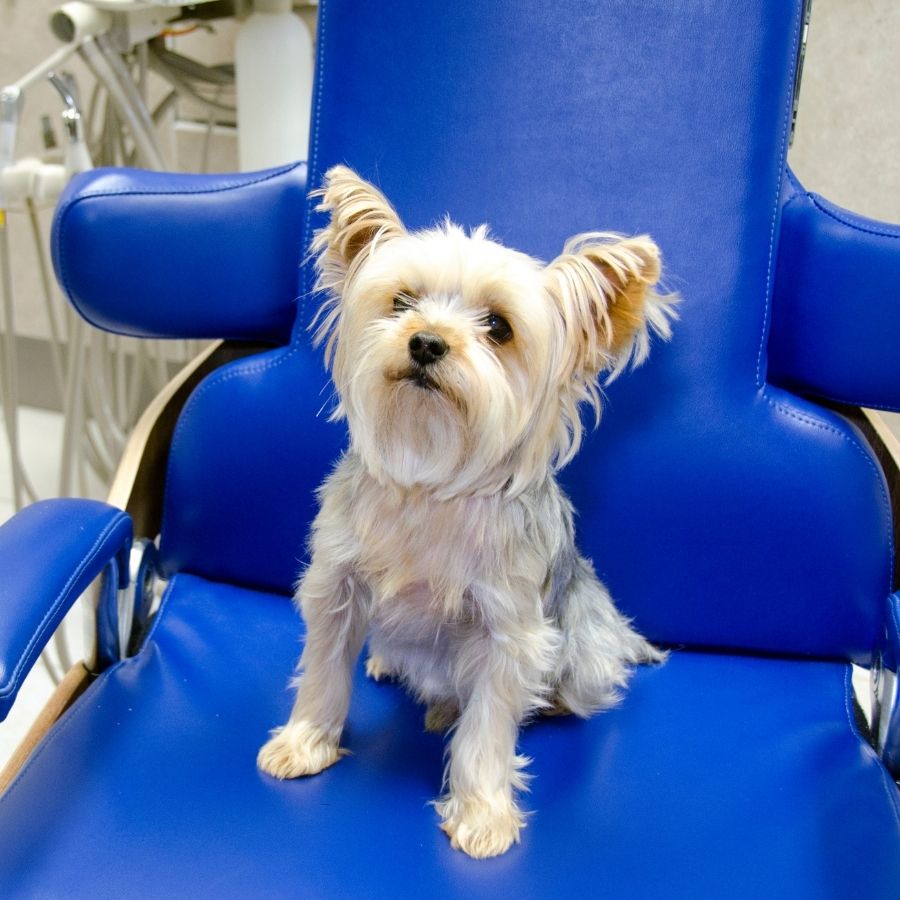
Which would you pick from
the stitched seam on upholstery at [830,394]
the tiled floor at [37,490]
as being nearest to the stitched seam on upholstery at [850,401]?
the stitched seam on upholstery at [830,394]

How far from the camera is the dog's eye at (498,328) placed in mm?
941

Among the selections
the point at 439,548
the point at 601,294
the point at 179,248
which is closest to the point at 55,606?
the point at 439,548

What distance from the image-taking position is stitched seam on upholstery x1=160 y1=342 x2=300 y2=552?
123cm

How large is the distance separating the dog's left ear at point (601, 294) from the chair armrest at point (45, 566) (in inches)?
19.3

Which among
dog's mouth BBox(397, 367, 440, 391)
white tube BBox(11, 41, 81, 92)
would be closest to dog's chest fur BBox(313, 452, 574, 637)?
dog's mouth BBox(397, 367, 440, 391)

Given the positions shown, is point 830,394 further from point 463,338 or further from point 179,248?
point 179,248

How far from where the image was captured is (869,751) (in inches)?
42.1

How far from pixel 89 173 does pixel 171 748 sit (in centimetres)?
66

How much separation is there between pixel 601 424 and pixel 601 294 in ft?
0.88

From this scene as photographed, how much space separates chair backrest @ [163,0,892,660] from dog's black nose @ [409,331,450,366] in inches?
13.0

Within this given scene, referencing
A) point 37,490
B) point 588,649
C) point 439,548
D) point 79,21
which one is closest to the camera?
point 439,548

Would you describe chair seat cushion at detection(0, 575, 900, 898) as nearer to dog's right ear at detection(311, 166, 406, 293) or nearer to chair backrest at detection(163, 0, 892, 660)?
chair backrest at detection(163, 0, 892, 660)

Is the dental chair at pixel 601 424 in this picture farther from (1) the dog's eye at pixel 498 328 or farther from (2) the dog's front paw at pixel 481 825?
(1) the dog's eye at pixel 498 328

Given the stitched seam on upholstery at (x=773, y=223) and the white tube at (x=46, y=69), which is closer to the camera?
the stitched seam on upholstery at (x=773, y=223)
